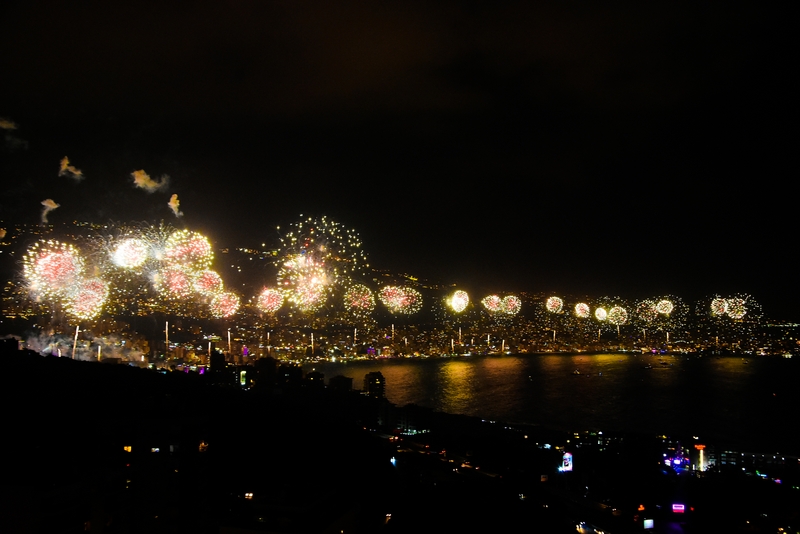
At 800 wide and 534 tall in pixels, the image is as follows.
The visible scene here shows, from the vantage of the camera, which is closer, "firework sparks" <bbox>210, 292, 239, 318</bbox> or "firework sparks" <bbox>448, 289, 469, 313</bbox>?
"firework sparks" <bbox>210, 292, 239, 318</bbox>

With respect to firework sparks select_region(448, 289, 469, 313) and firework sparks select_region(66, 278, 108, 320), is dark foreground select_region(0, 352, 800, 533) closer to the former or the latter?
firework sparks select_region(66, 278, 108, 320)

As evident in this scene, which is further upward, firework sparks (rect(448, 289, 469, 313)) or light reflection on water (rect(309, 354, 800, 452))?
firework sparks (rect(448, 289, 469, 313))

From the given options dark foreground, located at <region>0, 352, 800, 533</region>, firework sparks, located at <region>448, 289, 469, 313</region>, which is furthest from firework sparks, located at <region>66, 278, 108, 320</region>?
firework sparks, located at <region>448, 289, 469, 313</region>

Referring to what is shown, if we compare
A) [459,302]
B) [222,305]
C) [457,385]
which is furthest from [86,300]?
[457,385]

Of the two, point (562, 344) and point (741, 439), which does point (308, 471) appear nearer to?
point (741, 439)

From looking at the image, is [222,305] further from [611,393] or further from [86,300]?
[611,393]

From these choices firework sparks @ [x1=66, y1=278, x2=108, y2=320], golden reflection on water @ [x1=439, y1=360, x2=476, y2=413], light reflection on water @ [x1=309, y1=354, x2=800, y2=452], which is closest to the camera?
firework sparks @ [x1=66, y1=278, x2=108, y2=320]

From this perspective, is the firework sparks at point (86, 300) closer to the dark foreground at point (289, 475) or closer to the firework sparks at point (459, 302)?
the dark foreground at point (289, 475)
